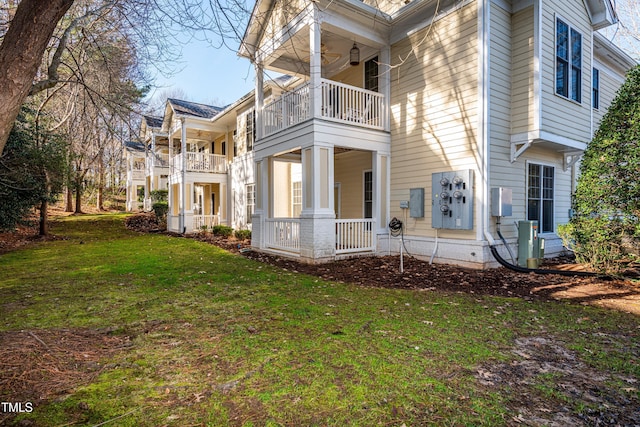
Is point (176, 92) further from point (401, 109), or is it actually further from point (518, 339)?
point (518, 339)

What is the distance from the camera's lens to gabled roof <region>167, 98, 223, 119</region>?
1766cm

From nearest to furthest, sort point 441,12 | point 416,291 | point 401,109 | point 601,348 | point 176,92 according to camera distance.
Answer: point 601,348, point 416,291, point 441,12, point 401,109, point 176,92

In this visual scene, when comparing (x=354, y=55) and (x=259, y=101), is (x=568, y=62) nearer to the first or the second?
(x=354, y=55)

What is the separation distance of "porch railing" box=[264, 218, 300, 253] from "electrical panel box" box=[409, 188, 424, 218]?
314cm

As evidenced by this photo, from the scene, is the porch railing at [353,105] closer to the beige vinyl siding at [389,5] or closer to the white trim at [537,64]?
the beige vinyl siding at [389,5]

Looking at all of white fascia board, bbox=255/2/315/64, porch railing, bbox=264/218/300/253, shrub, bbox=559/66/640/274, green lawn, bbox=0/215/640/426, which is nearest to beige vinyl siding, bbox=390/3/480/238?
shrub, bbox=559/66/640/274

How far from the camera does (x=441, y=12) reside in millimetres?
8367

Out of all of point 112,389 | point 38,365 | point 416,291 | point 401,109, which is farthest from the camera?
point 401,109

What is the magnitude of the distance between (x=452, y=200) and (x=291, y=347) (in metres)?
6.13

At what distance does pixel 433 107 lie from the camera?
8750 mm

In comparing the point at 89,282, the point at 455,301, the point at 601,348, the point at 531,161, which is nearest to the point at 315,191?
the point at 455,301

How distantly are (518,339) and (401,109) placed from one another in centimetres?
742

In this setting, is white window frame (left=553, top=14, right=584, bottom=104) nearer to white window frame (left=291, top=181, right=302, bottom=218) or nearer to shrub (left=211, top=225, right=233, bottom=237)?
white window frame (left=291, top=181, right=302, bottom=218)

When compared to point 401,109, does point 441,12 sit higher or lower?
higher
